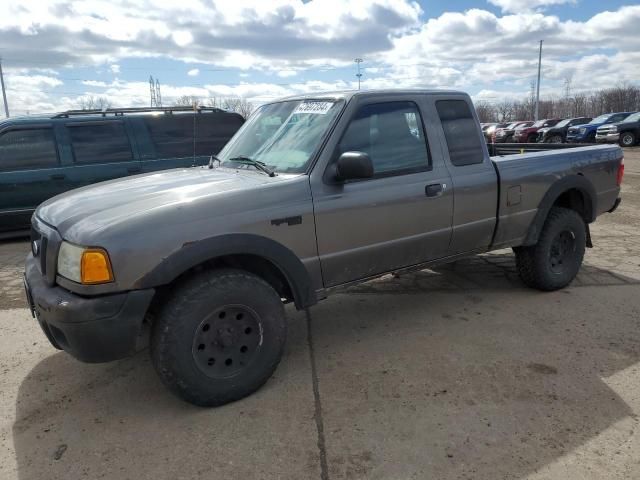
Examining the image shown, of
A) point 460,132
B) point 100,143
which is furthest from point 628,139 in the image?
point 100,143

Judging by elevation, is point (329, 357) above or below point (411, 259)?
below

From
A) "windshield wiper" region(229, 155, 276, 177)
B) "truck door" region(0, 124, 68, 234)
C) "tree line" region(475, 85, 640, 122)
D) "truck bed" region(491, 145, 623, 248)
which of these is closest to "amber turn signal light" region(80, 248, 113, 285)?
"windshield wiper" region(229, 155, 276, 177)

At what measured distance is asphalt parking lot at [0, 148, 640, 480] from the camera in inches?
98.6

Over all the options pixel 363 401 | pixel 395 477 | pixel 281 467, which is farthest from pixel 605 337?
pixel 281 467

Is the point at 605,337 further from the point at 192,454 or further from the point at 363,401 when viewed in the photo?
the point at 192,454

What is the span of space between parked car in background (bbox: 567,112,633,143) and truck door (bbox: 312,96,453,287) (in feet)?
80.0

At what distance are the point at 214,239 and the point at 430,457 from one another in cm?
160

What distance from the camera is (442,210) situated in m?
3.82

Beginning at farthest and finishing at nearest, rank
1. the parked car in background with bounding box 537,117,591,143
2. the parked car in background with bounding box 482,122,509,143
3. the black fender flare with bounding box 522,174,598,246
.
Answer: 1. the parked car in background with bounding box 537,117,591,143
2. the parked car in background with bounding box 482,122,509,143
3. the black fender flare with bounding box 522,174,598,246

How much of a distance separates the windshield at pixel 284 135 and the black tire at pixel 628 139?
24.3m

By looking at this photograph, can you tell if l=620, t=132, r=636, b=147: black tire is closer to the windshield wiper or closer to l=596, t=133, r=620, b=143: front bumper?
l=596, t=133, r=620, b=143: front bumper

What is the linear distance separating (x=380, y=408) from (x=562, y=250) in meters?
2.91

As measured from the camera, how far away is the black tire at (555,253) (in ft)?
15.2

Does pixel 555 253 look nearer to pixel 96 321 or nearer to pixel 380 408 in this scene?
pixel 380 408
